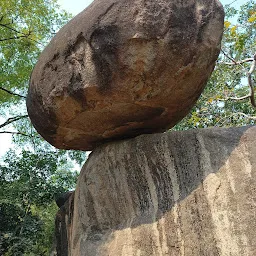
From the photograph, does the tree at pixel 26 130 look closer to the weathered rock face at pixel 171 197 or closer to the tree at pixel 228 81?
the tree at pixel 228 81

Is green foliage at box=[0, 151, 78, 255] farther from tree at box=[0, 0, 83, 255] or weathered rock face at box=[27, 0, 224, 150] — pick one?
weathered rock face at box=[27, 0, 224, 150]

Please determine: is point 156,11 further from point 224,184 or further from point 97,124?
point 224,184

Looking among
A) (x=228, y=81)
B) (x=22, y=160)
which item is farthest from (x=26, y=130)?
(x=228, y=81)

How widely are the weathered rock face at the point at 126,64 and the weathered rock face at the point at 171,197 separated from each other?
29 cm

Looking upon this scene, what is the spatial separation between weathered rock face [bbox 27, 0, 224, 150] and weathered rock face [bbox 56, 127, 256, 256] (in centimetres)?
29

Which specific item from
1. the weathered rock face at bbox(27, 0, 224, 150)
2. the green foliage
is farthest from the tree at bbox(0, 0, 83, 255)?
the weathered rock face at bbox(27, 0, 224, 150)

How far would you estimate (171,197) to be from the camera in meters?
2.61

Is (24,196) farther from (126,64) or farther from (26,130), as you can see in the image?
(126,64)

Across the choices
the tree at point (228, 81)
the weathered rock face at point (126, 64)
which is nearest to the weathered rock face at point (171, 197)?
the weathered rock face at point (126, 64)

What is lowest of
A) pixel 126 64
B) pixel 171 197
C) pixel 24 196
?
pixel 171 197

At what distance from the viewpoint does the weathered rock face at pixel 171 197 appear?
2.37m

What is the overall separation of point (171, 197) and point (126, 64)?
0.95 meters

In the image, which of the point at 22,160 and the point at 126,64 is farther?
the point at 22,160

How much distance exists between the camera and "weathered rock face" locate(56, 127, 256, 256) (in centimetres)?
237
